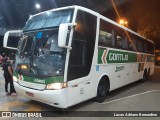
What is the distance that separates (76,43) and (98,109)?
2.43m

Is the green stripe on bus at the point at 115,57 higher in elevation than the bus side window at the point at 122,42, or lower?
lower

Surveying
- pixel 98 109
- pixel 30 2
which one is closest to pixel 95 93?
pixel 98 109

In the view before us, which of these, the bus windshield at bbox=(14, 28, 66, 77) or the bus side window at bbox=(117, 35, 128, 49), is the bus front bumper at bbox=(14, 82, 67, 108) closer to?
the bus windshield at bbox=(14, 28, 66, 77)

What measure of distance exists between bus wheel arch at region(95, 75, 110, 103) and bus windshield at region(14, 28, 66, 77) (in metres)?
2.44

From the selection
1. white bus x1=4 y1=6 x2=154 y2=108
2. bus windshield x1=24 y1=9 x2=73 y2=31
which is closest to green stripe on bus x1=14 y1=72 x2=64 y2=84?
white bus x1=4 y1=6 x2=154 y2=108

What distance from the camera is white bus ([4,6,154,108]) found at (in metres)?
5.25

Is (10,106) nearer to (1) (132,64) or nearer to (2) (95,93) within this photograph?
(2) (95,93)

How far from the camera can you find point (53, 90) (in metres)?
5.21

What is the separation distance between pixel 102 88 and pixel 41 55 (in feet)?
9.95

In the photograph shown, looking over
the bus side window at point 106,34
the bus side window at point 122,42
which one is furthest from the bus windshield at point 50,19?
the bus side window at point 122,42

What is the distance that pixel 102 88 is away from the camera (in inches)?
293


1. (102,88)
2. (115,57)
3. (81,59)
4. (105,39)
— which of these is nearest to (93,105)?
(102,88)

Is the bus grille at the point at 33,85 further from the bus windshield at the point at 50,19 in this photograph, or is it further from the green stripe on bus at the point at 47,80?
the bus windshield at the point at 50,19

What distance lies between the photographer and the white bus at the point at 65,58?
17.2 ft
